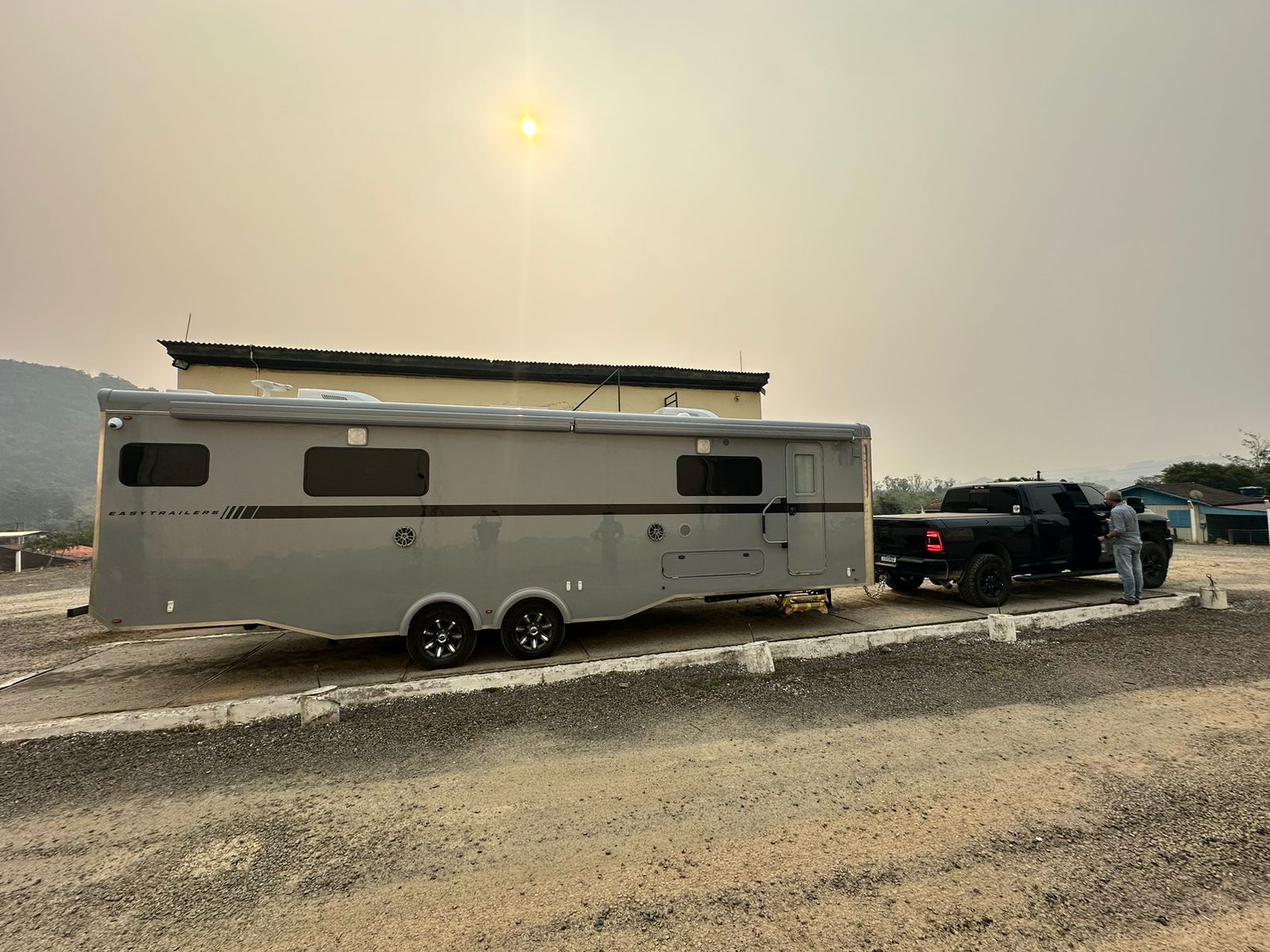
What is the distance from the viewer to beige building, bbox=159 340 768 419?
50.3 feet

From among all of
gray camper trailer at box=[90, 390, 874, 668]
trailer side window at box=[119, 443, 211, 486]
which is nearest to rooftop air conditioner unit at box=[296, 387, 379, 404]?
gray camper trailer at box=[90, 390, 874, 668]

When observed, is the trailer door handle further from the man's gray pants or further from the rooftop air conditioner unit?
the man's gray pants

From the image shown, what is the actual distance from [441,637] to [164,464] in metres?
3.39

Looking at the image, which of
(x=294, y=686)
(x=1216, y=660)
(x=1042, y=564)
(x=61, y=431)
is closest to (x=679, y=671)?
(x=294, y=686)

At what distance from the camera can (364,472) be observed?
236 inches

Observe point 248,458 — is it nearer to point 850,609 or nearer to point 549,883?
point 549,883

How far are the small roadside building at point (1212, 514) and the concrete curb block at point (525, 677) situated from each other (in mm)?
Result: 20843


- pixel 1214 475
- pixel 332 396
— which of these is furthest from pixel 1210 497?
pixel 332 396

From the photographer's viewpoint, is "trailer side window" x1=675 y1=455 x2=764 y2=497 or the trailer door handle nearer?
"trailer side window" x1=675 y1=455 x2=764 y2=497

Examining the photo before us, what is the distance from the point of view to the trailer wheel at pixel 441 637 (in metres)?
6.07

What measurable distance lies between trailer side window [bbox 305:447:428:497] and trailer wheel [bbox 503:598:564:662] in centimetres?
184

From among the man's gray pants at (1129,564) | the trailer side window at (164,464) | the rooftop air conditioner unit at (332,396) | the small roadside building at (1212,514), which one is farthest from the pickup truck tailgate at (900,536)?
A: the small roadside building at (1212,514)

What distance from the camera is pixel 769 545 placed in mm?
7406

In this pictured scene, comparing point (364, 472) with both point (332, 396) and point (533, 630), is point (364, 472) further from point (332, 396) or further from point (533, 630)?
point (533, 630)
